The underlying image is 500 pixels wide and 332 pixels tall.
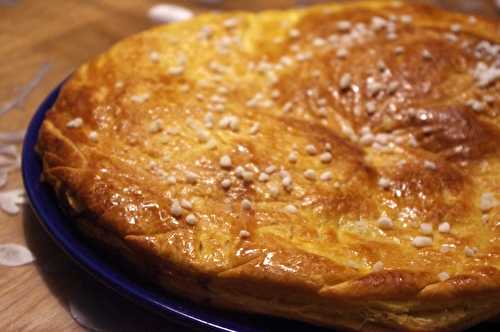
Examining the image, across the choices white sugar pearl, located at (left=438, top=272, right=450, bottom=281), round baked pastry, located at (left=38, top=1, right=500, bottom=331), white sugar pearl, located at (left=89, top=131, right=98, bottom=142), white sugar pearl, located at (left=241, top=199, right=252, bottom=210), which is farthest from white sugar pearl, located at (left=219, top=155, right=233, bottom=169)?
white sugar pearl, located at (left=438, top=272, right=450, bottom=281)

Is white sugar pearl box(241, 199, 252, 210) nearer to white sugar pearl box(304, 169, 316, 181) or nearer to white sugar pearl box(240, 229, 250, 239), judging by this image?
white sugar pearl box(240, 229, 250, 239)

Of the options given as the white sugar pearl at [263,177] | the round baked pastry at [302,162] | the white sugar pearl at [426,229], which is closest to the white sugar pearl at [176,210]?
the round baked pastry at [302,162]

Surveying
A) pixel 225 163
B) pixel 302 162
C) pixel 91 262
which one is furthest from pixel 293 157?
pixel 91 262

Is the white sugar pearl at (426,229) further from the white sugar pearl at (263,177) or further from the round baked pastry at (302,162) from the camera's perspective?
the white sugar pearl at (263,177)

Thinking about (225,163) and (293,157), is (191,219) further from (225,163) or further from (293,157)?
(293,157)

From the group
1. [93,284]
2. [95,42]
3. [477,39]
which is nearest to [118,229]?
[93,284]

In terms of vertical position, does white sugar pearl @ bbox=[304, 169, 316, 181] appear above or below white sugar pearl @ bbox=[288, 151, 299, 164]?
below
